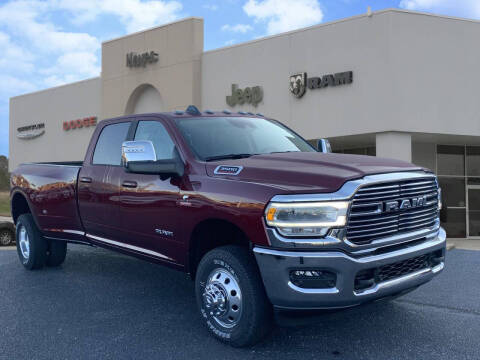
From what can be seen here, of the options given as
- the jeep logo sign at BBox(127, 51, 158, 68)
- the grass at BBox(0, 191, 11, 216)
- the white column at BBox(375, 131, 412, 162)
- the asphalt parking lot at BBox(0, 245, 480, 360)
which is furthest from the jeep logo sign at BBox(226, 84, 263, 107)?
the grass at BBox(0, 191, 11, 216)

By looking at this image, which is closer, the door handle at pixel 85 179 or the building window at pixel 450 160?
the door handle at pixel 85 179

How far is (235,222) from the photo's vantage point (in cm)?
380

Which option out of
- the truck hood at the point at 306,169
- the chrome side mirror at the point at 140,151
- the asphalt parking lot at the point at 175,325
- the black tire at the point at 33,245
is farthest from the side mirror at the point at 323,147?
the black tire at the point at 33,245

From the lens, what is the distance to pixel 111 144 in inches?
223

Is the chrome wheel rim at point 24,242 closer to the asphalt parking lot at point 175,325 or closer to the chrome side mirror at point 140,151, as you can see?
the asphalt parking lot at point 175,325

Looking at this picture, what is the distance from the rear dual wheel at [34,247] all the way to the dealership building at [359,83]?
1353 centimetres

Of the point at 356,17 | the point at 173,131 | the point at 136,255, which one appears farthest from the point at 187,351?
the point at 356,17

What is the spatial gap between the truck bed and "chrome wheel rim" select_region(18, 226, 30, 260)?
1.75 feet

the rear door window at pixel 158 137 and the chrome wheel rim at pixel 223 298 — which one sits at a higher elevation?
the rear door window at pixel 158 137

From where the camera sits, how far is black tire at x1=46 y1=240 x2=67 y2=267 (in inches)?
274

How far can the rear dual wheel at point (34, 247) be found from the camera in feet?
22.3

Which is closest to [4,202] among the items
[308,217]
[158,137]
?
[158,137]

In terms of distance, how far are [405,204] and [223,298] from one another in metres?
1.55

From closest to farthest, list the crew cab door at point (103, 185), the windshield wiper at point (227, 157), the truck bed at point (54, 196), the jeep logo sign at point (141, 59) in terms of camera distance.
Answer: the windshield wiper at point (227, 157)
the crew cab door at point (103, 185)
the truck bed at point (54, 196)
the jeep logo sign at point (141, 59)
